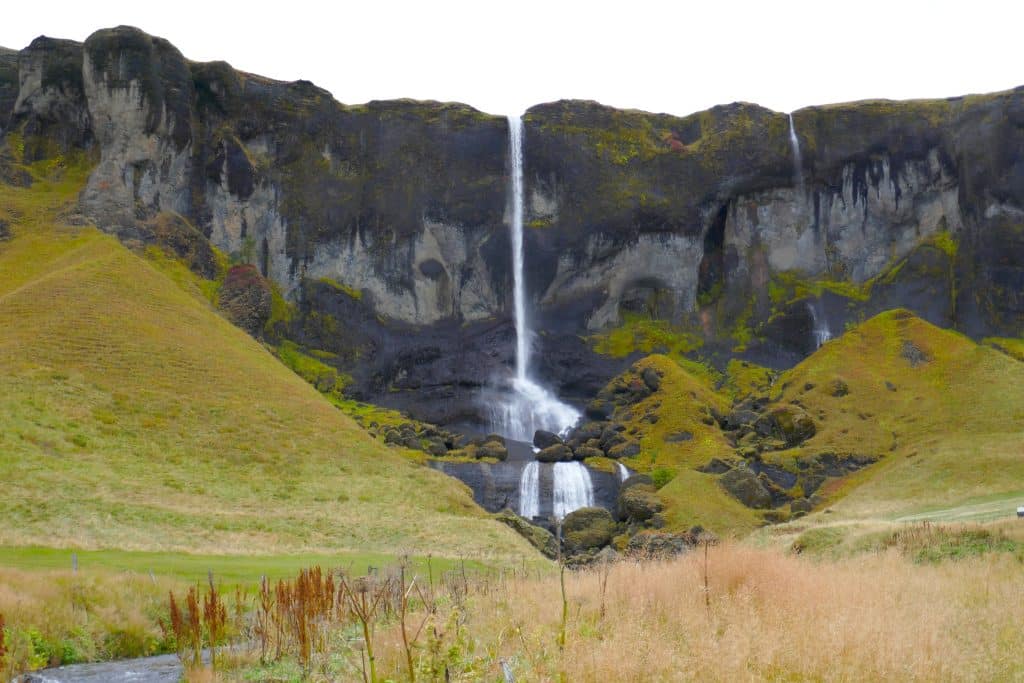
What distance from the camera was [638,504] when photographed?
51.8 meters

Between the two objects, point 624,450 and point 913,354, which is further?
point 913,354

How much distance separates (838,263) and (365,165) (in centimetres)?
5321

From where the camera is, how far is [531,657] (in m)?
9.36

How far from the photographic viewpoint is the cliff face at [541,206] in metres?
88.4

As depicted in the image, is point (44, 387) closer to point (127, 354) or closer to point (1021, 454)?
point (127, 354)

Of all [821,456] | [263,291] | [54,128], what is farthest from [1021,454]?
[54,128]

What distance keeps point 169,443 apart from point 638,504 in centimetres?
2648

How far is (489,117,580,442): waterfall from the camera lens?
83.8 metres

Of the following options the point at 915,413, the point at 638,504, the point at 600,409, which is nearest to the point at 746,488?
the point at 638,504

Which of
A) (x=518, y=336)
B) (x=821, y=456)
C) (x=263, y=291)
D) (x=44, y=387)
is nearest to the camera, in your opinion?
(x=44, y=387)

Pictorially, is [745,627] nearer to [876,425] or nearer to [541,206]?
Answer: [876,425]

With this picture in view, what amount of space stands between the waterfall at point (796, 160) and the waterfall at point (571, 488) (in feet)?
171

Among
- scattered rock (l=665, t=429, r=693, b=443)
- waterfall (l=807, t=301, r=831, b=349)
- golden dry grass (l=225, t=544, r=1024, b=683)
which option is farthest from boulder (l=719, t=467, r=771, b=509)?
waterfall (l=807, t=301, r=831, b=349)

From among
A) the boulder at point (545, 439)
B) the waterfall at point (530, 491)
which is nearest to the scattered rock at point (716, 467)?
the waterfall at point (530, 491)
